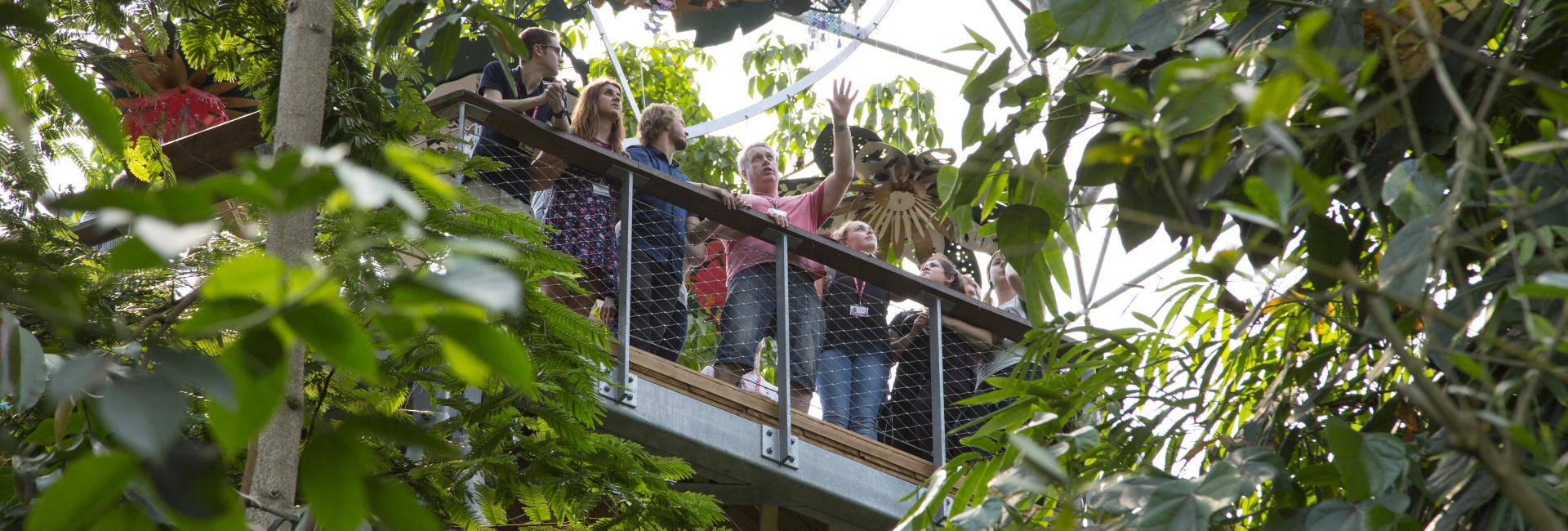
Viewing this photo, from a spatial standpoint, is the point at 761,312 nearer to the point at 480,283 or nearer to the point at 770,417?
the point at 770,417

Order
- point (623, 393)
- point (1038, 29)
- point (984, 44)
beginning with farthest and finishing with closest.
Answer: point (623, 393), point (984, 44), point (1038, 29)

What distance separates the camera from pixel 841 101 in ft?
14.7

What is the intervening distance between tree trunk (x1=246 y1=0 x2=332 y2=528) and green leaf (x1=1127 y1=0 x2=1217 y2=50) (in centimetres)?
87

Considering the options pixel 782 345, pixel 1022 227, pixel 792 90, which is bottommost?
pixel 782 345

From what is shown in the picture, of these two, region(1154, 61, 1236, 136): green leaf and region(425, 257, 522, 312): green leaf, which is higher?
region(1154, 61, 1236, 136): green leaf

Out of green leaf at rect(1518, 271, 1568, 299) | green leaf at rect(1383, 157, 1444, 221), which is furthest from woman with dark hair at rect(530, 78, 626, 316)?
green leaf at rect(1518, 271, 1568, 299)

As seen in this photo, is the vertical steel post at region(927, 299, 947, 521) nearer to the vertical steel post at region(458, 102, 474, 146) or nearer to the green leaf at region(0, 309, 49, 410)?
the vertical steel post at region(458, 102, 474, 146)

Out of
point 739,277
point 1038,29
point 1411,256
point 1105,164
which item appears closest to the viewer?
point 1411,256

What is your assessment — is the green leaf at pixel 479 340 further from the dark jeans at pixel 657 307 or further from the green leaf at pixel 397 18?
the dark jeans at pixel 657 307

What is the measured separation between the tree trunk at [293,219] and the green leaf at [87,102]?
0.81 meters

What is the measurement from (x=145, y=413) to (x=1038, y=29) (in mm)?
1437

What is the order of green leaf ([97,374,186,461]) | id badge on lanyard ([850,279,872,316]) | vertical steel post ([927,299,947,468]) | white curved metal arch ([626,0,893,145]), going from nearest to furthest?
green leaf ([97,374,186,461]) → vertical steel post ([927,299,947,468]) → id badge on lanyard ([850,279,872,316]) → white curved metal arch ([626,0,893,145])

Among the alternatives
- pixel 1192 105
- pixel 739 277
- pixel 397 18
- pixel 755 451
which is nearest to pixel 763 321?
pixel 739 277

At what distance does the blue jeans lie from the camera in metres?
3.96
